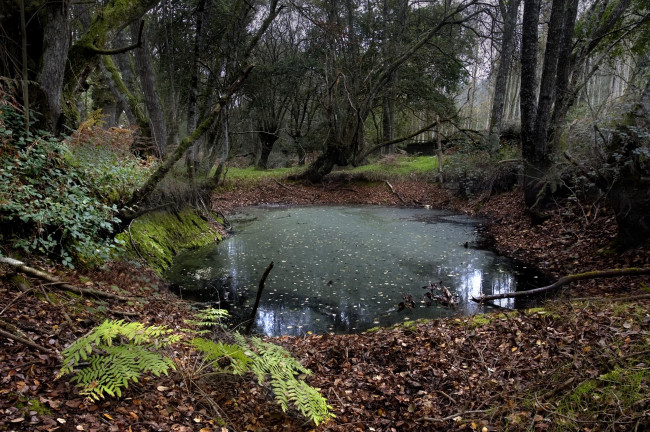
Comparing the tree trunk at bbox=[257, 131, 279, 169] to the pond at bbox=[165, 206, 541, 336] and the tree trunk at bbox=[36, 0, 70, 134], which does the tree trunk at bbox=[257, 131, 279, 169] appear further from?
the tree trunk at bbox=[36, 0, 70, 134]

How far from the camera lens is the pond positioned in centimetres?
586

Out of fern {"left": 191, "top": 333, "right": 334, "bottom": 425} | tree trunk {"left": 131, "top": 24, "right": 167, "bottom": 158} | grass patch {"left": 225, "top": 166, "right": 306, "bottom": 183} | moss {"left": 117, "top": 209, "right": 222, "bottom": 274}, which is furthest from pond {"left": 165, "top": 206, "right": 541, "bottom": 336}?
grass patch {"left": 225, "top": 166, "right": 306, "bottom": 183}

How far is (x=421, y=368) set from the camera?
12.4ft

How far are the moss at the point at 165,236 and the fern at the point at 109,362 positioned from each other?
442 centimetres

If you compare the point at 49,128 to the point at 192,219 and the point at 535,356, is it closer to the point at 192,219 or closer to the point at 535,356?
the point at 192,219

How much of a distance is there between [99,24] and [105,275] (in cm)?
411

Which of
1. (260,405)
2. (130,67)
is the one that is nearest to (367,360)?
(260,405)

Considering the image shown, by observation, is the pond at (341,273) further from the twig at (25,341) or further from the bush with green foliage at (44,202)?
the twig at (25,341)

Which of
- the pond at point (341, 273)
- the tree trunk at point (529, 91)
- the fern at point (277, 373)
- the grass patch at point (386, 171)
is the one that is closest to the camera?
the fern at point (277, 373)

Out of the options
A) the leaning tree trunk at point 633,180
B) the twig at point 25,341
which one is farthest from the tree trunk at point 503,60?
the twig at point 25,341

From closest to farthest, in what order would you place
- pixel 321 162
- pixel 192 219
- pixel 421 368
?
pixel 421 368 → pixel 192 219 → pixel 321 162

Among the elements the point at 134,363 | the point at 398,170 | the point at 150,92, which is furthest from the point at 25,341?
the point at 398,170

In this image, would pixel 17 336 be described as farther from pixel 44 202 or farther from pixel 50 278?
pixel 44 202

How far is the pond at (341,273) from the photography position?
19.2 ft
